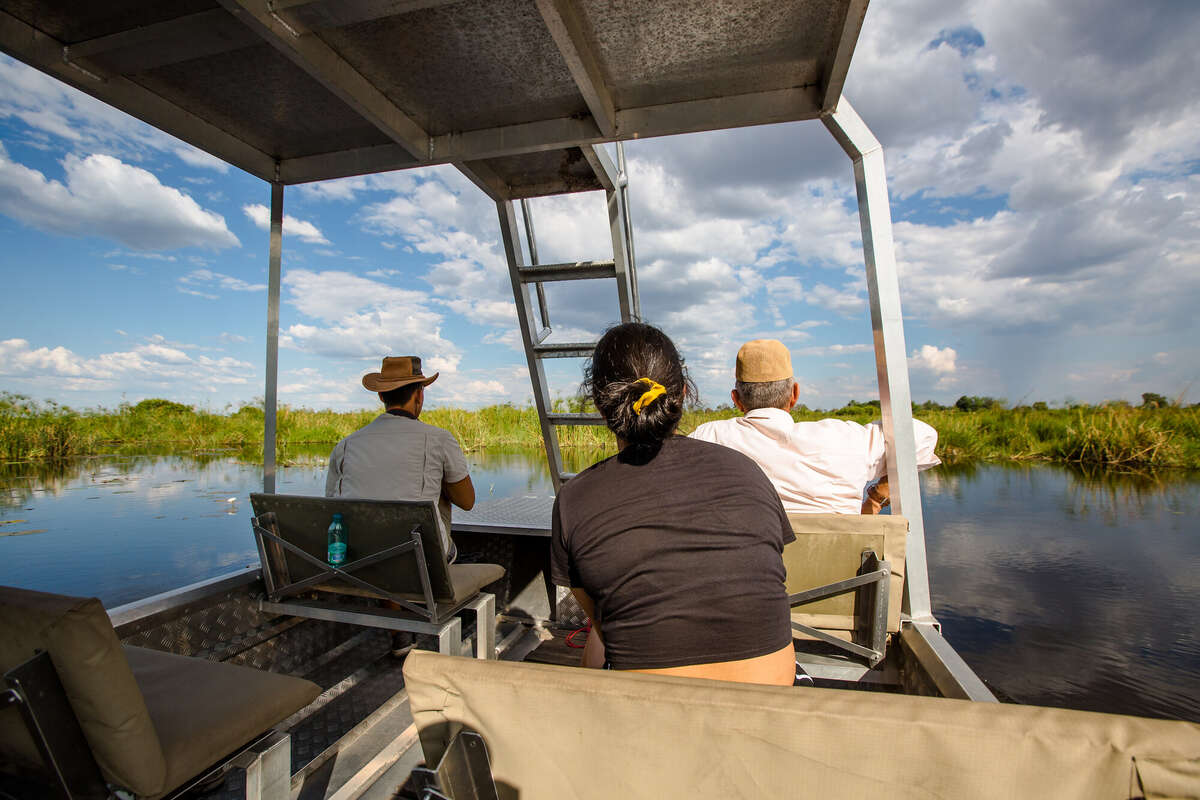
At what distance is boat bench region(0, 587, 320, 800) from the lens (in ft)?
3.10

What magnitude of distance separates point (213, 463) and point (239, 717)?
49.4ft

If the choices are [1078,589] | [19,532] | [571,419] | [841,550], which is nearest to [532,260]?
[571,419]

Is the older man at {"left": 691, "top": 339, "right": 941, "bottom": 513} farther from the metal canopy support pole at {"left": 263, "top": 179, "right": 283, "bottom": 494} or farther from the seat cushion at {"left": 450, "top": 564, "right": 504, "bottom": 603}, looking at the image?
the metal canopy support pole at {"left": 263, "top": 179, "right": 283, "bottom": 494}

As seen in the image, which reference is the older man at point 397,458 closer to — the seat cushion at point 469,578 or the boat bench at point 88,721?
the seat cushion at point 469,578

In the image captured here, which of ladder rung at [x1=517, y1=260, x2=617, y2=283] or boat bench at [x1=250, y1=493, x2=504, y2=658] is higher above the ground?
ladder rung at [x1=517, y1=260, x2=617, y2=283]

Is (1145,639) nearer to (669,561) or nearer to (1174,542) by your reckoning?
(1174,542)

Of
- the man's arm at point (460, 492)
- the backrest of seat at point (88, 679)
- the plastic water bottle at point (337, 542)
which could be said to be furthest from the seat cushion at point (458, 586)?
the backrest of seat at point (88, 679)

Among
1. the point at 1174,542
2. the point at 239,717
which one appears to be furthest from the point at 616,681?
the point at 1174,542

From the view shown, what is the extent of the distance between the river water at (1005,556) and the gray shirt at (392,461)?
0.62 meters

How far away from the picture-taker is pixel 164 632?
191 cm

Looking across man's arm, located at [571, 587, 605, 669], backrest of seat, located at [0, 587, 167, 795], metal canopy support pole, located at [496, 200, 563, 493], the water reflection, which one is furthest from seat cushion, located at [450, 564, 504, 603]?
the water reflection

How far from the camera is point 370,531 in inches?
82.6

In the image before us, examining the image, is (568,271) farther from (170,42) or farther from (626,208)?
(170,42)

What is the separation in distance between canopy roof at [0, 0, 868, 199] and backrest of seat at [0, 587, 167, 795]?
1.62m
